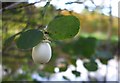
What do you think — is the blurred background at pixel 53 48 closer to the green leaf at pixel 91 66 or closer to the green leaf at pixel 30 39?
the green leaf at pixel 91 66

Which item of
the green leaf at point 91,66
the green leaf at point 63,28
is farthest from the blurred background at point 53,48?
the green leaf at point 63,28

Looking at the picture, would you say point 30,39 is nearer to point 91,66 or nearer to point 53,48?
point 91,66

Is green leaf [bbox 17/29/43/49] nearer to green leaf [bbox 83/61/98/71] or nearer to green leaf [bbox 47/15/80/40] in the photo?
green leaf [bbox 47/15/80/40]

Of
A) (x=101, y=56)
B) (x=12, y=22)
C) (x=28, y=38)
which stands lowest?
(x=101, y=56)

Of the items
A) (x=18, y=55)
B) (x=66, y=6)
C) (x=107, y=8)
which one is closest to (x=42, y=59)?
(x=66, y=6)

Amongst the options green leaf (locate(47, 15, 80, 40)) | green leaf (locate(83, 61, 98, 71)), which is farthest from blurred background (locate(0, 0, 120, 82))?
green leaf (locate(47, 15, 80, 40))

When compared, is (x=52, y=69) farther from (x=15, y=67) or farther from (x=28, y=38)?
(x=15, y=67)
